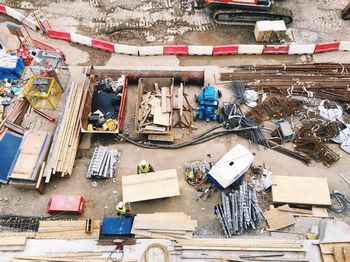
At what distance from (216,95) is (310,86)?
16.4 feet

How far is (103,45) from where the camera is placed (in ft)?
72.7

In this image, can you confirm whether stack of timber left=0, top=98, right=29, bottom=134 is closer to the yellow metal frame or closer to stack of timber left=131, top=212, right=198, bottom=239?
the yellow metal frame

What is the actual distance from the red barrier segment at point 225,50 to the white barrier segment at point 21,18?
430 inches

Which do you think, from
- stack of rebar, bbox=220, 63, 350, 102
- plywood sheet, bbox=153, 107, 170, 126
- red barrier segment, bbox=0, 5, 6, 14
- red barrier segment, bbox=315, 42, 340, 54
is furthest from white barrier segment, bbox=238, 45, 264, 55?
red barrier segment, bbox=0, 5, 6, 14

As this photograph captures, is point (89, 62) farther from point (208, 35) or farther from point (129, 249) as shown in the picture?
point (129, 249)

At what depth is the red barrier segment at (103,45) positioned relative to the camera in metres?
22.0

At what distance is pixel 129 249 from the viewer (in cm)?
1477

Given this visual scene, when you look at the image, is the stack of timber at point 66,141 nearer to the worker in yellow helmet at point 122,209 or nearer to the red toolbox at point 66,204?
the red toolbox at point 66,204

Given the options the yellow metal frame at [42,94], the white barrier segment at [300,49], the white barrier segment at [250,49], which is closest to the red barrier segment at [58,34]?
the yellow metal frame at [42,94]

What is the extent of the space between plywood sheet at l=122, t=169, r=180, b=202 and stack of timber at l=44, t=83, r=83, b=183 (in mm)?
2942

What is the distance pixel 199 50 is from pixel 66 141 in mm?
9195

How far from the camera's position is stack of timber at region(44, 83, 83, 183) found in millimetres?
16938

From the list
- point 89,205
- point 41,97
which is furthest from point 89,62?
point 89,205

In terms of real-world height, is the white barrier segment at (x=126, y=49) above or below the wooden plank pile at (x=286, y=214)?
above
